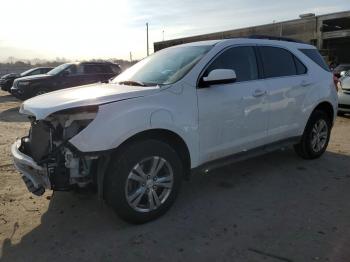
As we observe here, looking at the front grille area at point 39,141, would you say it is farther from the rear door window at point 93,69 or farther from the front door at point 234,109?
the rear door window at point 93,69

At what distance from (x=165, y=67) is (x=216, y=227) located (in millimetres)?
1972

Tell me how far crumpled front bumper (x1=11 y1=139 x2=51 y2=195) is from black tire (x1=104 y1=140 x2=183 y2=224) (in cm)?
59


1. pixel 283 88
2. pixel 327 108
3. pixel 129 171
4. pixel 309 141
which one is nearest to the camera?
pixel 129 171

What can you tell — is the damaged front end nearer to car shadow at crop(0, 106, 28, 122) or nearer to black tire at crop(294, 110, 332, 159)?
black tire at crop(294, 110, 332, 159)

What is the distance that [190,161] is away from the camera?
4594mm

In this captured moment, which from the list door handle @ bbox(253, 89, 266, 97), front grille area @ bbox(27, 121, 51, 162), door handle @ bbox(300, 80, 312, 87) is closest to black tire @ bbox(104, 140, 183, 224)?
front grille area @ bbox(27, 121, 51, 162)

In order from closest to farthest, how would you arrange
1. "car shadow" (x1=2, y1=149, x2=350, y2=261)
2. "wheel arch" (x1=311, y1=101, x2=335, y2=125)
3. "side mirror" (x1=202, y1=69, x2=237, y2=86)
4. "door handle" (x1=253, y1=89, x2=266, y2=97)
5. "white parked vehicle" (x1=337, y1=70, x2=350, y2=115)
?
"car shadow" (x1=2, y1=149, x2=350, y2=261) → "side mirror" (x1=202, y1=69, x2=237, y2=86) → "door handle" (x1=253, y1=89, x2=266, y2=97) → "wheel arch" (x1=311, y1=101, x2=335, y2=125) → "white parked vehicle" (x1=337, y1=70, x2=350, y2=115)

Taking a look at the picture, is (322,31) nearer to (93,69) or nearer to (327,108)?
(93,69)

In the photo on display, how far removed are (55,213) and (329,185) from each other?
3383 mm

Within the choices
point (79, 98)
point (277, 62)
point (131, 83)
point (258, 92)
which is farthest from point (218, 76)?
point (277, 62)

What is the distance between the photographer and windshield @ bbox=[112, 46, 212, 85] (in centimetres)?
471

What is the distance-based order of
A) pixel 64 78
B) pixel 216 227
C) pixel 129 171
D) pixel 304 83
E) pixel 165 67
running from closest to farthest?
pixel 129 171, pixel 216 227, pixel 165 67, pixel 304 83, pixel 64 78

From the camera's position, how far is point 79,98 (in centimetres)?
408

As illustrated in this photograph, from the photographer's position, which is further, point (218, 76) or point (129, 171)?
point (218, 76)
